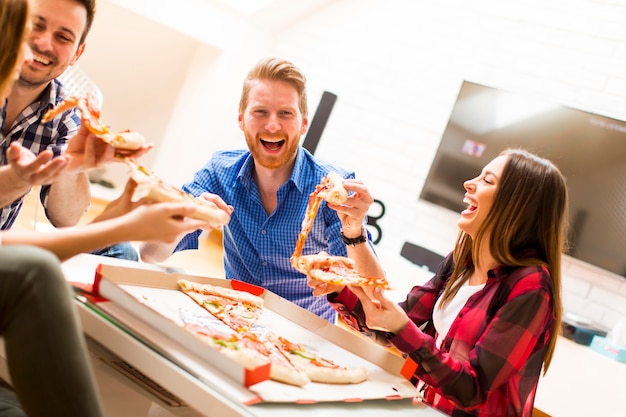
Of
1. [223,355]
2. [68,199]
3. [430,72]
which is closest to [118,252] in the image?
[68,199]

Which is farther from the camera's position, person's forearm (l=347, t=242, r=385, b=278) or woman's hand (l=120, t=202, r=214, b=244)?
person's forearm (l=347, t=242, r=385, b=278)

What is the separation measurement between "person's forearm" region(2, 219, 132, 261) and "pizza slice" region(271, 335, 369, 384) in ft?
1.51

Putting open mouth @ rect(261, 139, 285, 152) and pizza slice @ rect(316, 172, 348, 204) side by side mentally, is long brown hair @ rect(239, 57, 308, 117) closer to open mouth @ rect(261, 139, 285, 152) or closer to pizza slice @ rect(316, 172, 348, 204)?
open mouth @ rect(261, 139, 285, 152)

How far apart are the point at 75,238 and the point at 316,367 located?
1.83 feet

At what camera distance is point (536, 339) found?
59.2 inches

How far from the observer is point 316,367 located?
1.34 m

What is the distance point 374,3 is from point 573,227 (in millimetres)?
2449

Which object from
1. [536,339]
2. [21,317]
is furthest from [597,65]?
[21,317]

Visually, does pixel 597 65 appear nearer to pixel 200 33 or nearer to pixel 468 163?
pixel 468 163

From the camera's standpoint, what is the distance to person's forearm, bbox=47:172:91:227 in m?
1.82

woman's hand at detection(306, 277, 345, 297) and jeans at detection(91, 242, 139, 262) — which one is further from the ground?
woman's hand at detection(306, 277, 345, 297)

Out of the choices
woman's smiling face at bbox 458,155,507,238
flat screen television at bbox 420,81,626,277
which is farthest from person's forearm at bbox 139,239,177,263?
flat screen television at bbox 420,81,626,277

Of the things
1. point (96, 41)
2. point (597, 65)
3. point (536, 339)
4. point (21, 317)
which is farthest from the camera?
point (96, 41)

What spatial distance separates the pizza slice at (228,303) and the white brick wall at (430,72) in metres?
2.88
